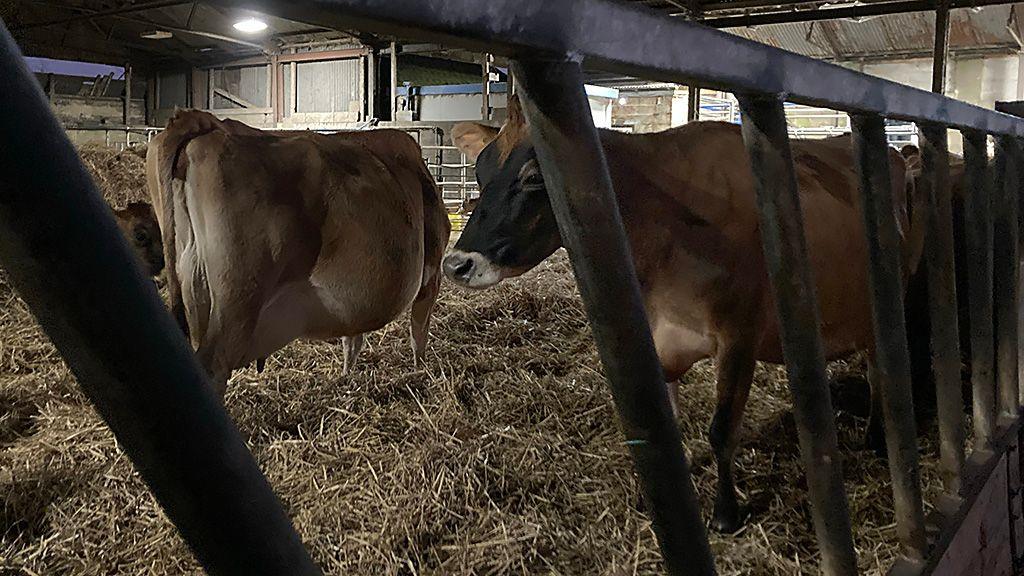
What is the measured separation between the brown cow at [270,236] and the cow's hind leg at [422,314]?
581 mm

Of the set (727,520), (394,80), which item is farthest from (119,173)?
(394,80)

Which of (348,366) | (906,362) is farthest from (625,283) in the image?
(348,366)

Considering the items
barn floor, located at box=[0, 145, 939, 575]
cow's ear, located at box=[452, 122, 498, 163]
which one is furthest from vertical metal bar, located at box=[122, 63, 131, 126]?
cow's ear, located at box=[452, 122, 498, 163]

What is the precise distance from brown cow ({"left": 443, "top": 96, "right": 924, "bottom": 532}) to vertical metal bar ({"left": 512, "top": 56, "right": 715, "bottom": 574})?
1.52 metres

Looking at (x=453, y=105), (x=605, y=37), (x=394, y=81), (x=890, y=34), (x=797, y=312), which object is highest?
(x=890, y=34)

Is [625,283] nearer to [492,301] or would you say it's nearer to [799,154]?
[799,154]

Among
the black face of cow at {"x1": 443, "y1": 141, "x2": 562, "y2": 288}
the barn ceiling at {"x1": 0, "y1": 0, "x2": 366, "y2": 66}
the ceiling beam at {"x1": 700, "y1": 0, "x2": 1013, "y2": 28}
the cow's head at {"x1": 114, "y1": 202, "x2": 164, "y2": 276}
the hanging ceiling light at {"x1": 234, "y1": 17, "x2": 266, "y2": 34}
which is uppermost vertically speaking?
the barn ceiling at {"x1": 0, "y1": 0, "x2": 366, "y2": 66}

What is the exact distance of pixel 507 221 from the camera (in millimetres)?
2424

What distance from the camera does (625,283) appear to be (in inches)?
33.9

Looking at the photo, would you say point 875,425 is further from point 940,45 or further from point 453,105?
point 453,105

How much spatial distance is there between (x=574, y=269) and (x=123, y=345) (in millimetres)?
510

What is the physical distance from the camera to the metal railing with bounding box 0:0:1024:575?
450 mm

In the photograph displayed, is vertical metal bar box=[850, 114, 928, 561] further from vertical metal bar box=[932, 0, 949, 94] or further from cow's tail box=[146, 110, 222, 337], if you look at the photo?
vertical metal bar box=[932, 0, 949, 94]

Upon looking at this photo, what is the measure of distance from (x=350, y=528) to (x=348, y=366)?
6.14ft
